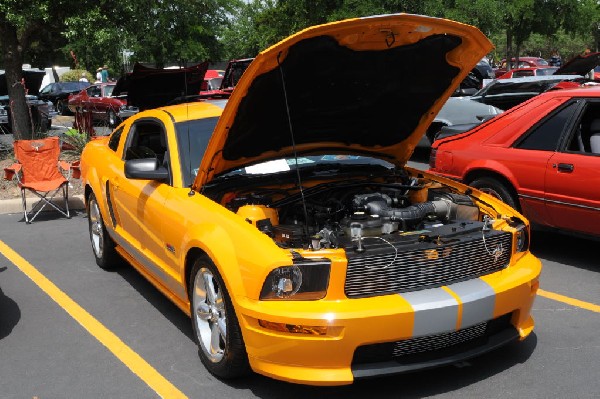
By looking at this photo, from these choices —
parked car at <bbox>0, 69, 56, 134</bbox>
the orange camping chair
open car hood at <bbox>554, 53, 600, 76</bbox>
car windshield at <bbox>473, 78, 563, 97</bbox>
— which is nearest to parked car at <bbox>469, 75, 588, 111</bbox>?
car windshield at <bbox>473, 78, 563, 97</bbox>

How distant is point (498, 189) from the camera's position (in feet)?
20.8

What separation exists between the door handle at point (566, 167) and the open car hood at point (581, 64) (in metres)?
7.96

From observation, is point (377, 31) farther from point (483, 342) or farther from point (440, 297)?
point (483, 342)

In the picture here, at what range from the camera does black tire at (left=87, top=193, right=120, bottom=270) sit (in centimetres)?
616

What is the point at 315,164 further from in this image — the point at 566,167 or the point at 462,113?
the point at 462,113

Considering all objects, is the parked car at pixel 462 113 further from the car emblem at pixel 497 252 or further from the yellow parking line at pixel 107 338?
the car emblem at pixel 497 252

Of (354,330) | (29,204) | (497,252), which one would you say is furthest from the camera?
(29,204)

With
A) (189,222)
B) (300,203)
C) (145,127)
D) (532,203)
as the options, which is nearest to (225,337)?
(189,222)

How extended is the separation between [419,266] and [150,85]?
5319 millimetres

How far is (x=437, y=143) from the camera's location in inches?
275

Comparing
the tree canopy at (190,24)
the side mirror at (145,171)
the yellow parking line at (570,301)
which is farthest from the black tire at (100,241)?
the tree canopy at (190,24)

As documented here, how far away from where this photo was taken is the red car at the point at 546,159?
5.64 metres

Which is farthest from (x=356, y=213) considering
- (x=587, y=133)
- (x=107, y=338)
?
(x=587, y=133)

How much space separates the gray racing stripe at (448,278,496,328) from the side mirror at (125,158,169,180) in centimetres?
208
